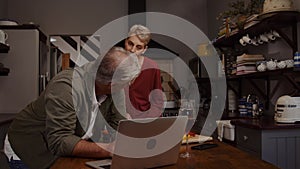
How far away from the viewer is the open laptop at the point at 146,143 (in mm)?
1272

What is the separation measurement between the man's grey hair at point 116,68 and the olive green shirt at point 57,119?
0.31 feet

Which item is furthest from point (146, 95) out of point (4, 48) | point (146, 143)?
point (4, 48)

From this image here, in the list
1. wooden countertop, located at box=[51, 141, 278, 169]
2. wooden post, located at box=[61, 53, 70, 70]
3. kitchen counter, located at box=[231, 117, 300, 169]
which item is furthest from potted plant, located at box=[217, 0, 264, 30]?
wooden post, located at box=[61, 53, 70, 70]

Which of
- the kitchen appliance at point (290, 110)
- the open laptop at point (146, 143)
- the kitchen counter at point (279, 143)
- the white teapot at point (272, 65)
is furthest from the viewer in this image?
the white teapot at point (272, 65)

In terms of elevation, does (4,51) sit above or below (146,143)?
above

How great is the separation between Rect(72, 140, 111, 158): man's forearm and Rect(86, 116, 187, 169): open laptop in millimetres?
40

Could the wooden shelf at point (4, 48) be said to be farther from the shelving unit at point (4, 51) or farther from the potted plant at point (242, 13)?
the potted plant at point (242, 13)

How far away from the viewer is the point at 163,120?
1.34 metres

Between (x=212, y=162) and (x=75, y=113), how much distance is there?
65cm

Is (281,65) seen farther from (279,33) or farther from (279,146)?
(279,146)

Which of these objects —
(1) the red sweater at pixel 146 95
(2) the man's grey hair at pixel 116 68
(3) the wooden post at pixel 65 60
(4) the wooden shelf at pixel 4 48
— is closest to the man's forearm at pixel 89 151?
(2) the man's grey hair at pixel 116 68

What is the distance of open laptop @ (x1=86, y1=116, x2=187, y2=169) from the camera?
4.17ft

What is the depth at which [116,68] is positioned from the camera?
5.12ft

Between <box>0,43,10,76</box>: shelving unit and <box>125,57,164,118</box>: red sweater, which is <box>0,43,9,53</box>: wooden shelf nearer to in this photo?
<box>0,43,10,76</box>: shelving unit
